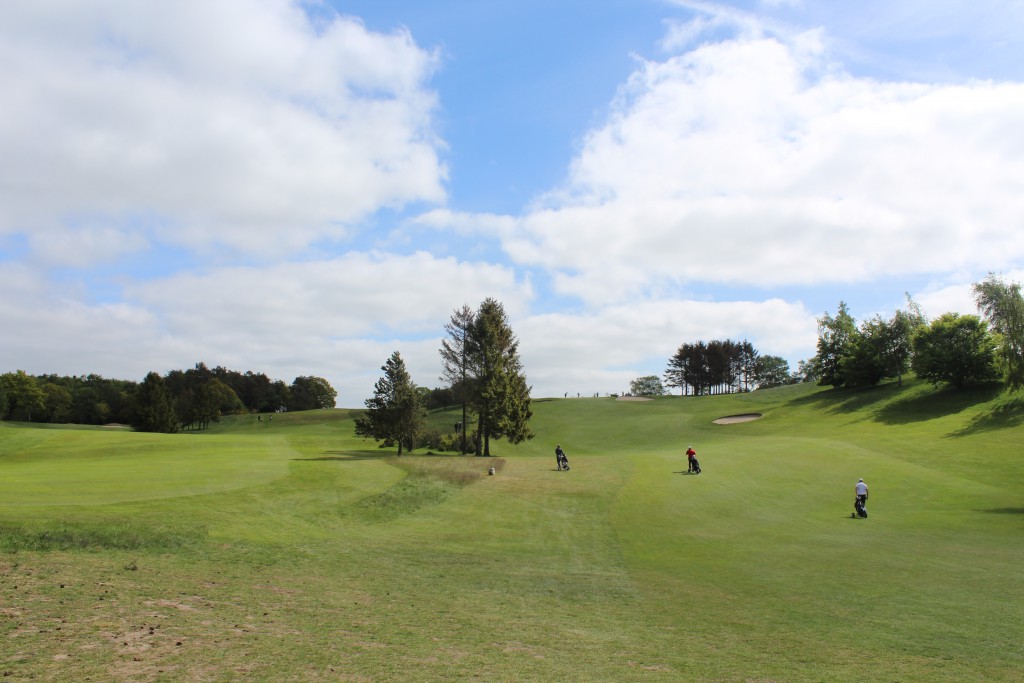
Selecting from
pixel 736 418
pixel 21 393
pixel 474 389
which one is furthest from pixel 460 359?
pixel 21 393

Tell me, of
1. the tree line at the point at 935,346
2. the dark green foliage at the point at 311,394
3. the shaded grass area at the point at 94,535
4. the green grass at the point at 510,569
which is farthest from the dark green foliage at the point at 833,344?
the dark green foliage at the point at 311,394

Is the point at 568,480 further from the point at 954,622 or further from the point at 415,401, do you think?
the point at 954,622

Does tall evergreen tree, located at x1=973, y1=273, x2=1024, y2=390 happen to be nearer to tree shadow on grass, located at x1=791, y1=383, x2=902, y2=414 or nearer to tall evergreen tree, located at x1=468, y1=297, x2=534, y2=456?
tree shadow on grass, located at x1=791, y1=383, x2=902, y2=414

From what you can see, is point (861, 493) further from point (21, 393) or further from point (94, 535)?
point (21, 393)

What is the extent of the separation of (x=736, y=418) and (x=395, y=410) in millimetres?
44943

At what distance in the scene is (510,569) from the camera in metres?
19.0

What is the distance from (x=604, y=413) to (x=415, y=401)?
41.2 meters

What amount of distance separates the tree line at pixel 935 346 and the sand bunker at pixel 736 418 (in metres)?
15.4

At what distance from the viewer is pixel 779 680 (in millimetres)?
9867

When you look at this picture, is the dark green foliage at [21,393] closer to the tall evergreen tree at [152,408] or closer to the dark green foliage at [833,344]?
the tall evergreen tree at [152,408]

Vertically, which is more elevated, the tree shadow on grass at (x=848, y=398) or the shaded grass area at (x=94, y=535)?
the tree shadow on grass at (x=848, y=398)

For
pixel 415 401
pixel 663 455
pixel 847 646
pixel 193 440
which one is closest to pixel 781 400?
pixel 663 455

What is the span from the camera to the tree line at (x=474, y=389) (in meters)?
52.8

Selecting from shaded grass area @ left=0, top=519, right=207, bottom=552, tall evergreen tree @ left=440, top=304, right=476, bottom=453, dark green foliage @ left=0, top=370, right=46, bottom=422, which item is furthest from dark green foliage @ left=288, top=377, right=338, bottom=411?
shaded grass area @ left=0, top=519, right=207, bottom=552
